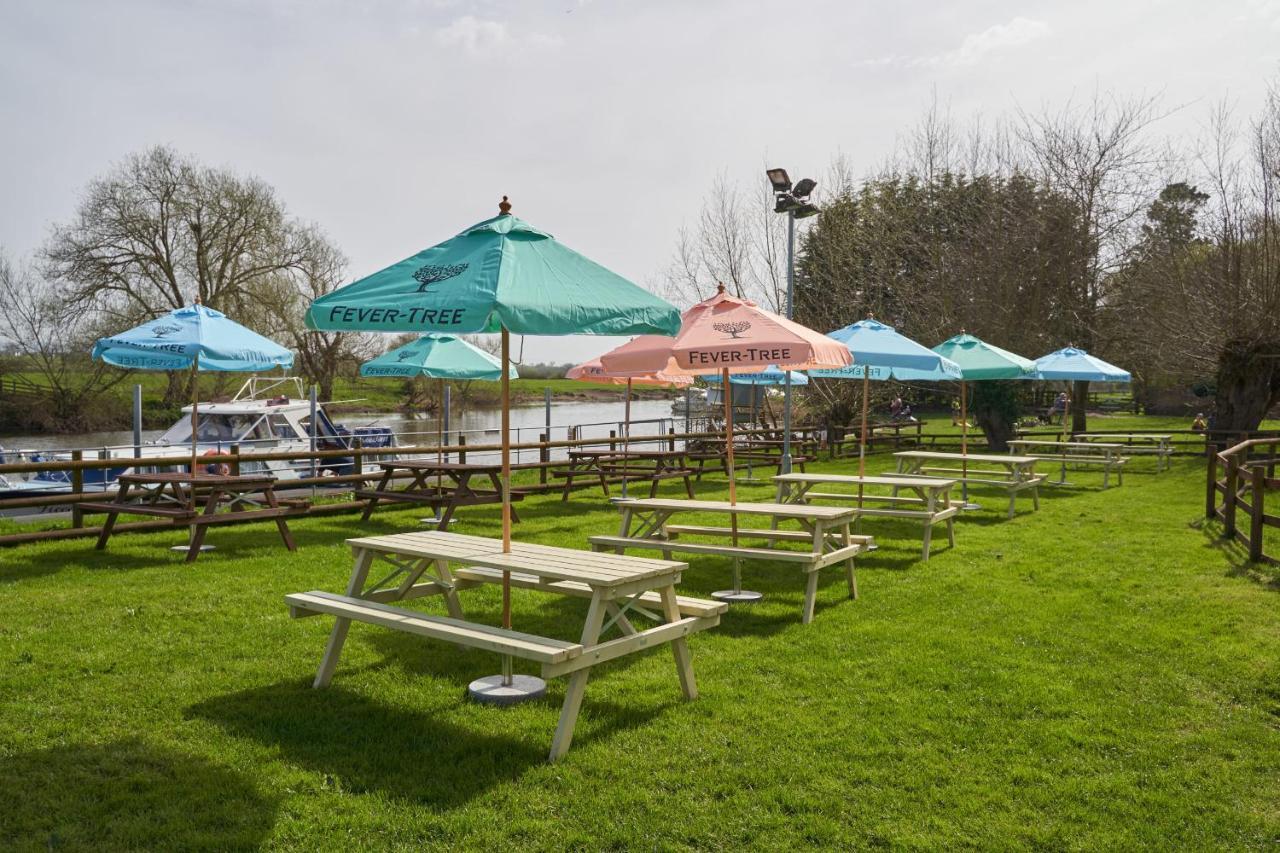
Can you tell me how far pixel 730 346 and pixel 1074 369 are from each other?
1141 centimetres

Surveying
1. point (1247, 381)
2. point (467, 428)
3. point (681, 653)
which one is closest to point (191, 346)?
point (681, 653)

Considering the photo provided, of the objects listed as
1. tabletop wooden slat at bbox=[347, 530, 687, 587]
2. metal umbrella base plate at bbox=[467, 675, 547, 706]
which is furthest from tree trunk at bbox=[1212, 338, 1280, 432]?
metal umbrella base plate at bbox=[467, 675, 547, 706]

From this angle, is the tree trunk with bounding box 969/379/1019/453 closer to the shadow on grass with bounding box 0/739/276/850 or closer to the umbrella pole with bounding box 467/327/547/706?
the umbrella pole with bounding box 467/327/547/706

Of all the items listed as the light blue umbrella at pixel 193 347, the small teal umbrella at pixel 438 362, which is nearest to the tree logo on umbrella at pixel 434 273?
the light blue umbrella at pixel 193 347

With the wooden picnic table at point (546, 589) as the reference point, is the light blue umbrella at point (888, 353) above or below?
above

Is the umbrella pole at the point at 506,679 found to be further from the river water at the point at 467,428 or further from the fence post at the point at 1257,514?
the river water at the point at 467,428

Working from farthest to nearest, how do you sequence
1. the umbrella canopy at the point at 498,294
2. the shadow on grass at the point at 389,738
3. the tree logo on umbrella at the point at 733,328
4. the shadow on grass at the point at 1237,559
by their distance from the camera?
the shadow on grass at the point at 1237,559 → the tree logo on umbrella at the point at 733,328 → the umbrella canopy at the point at 498,294 → the shadow on grass at the point at 389,738

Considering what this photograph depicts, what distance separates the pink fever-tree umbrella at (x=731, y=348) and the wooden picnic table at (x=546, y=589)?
2302 mm

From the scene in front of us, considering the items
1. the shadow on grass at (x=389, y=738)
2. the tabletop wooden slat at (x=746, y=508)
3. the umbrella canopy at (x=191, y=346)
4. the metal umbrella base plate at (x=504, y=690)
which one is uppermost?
the umbrella canopy at (x=191, y=346)

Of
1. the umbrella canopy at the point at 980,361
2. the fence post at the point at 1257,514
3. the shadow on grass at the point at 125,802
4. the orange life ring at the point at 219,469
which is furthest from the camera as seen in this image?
the orange life ring at the point at 219,469

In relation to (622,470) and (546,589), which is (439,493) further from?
(546,589)

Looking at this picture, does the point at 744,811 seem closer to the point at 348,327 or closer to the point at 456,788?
the point at 456,788

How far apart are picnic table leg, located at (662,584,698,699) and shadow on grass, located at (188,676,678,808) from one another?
0.10 m

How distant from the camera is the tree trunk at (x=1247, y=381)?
20312 mm
